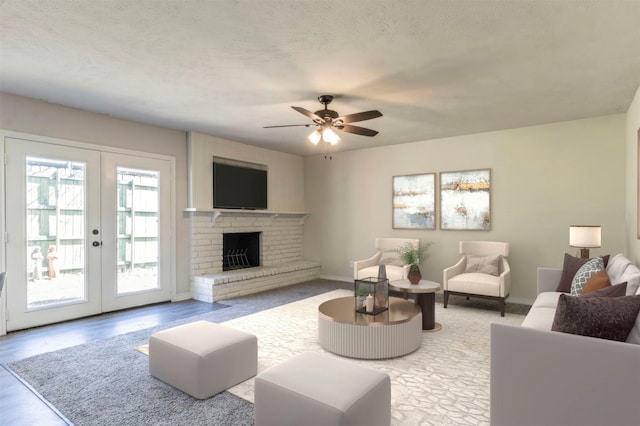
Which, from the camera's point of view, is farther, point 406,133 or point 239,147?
point 239,147

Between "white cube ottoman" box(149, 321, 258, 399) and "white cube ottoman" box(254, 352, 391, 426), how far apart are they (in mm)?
582

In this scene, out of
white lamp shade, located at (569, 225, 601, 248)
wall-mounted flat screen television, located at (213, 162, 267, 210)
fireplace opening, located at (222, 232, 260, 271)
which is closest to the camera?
white lamp shade, located at (569, 225, 601, 248)

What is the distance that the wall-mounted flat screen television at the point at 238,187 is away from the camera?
5887 millimetres

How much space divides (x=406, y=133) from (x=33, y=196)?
500 centimetres

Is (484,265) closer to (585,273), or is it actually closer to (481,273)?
(481,273)

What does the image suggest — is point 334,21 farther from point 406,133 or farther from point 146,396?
point 406,133

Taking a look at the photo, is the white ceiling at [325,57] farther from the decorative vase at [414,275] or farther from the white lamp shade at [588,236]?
the decorative vase at [414,275]

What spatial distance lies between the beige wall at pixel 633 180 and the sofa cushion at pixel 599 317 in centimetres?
214

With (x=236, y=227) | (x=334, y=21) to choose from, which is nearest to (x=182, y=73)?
(x=334, y=21)

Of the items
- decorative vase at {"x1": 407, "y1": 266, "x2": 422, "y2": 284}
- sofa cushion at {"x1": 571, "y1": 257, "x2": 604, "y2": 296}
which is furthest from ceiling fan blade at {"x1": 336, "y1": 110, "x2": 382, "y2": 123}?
sofa cushion at {"x1": 571, "y1": 257, "x2": 604, "y2": 296}

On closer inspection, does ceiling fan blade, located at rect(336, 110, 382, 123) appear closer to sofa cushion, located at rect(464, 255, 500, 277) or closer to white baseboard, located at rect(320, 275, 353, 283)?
sofa cushion, located at rect(464, 255, 500, 277)

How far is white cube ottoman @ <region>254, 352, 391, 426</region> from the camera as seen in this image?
175 centimetres

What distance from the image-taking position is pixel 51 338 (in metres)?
3.67

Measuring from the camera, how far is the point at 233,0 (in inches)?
84.7
